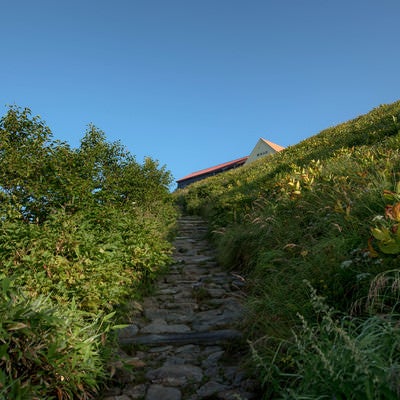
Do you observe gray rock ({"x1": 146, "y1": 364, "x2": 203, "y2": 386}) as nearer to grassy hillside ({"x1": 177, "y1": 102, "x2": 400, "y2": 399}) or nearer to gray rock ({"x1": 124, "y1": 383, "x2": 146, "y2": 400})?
gray rock ({"x1": 124, "y1": 383, "x2": 146, "y2": 400})

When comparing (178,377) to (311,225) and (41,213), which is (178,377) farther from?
(41,213)

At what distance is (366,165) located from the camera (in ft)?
20.3

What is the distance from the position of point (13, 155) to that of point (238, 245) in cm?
417

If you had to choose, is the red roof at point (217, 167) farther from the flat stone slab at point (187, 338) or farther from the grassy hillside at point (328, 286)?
the flat stone slab at point (187, 338)

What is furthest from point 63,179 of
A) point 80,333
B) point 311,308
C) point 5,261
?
point 311,308

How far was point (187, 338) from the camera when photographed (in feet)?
14.0

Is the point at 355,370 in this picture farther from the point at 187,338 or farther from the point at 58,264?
the point at 58,264

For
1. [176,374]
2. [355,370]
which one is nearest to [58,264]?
[176,374]

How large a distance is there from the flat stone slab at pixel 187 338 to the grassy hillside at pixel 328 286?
16.0 inches

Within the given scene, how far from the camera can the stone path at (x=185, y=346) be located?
3162mm

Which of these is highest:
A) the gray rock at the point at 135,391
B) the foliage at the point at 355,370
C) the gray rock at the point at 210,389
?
the foliage at the point at 355,370

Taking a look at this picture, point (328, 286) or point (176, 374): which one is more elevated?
point (328, 286)

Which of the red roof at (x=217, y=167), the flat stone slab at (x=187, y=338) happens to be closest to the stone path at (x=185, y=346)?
the flat stone slab at (x=187, y=338)

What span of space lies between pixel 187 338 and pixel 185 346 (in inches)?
6.0
